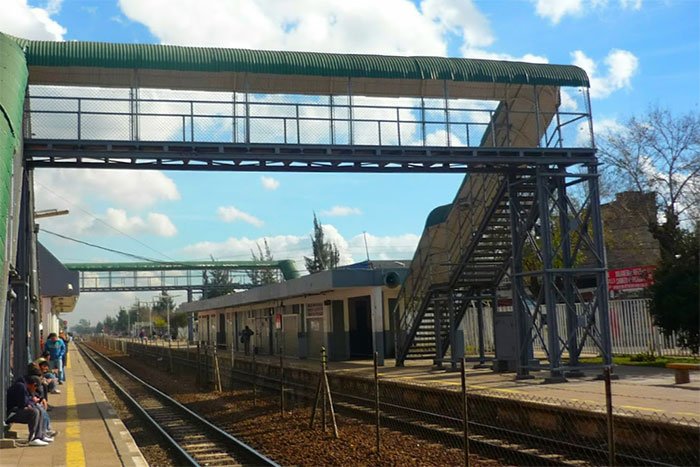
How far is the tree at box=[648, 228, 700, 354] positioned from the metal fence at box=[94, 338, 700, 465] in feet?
16.0

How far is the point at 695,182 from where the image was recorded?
28734 mm

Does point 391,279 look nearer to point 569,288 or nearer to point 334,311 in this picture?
point 334,311

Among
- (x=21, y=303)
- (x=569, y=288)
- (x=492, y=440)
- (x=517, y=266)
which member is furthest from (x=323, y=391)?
(x=569, y=288)

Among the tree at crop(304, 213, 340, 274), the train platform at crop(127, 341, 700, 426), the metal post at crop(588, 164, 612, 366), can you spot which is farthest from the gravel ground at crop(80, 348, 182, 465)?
the tree at crop(304, 213, 340, 274)

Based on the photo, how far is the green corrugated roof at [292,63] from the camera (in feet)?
57.3

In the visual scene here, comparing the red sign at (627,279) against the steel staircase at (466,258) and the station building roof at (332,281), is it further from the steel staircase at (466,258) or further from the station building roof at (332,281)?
the station building roof at (332,281)

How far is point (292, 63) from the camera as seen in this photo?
18.9m

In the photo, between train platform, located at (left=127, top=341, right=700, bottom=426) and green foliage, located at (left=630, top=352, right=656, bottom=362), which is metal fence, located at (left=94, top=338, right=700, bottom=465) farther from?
green foliage, located at (left=630, top=352, right=656, bottom=362)

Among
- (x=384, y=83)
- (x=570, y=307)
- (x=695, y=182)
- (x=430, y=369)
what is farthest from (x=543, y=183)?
(x=695, y=182)

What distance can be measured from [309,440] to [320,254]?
5604cm

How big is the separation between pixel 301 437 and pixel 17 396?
5.09 metres

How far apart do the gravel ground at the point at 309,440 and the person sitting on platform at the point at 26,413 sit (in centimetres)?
199

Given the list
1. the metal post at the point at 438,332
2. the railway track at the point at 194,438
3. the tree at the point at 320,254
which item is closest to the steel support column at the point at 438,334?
the metal post at the point at 438,332

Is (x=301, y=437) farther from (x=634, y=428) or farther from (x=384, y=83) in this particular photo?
(x=384, y=83)
